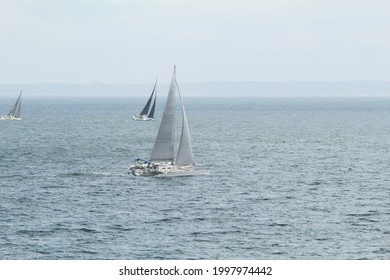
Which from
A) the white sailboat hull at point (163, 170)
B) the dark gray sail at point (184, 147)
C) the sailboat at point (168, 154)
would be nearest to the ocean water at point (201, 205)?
the white sailboat hull at point (163, 170)

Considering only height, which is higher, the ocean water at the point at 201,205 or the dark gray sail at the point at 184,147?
the dark gray sail at the point at 184,147

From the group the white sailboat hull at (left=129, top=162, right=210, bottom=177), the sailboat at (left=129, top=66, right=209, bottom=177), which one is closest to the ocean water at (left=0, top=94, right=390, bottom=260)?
the white sailboat hull at (left=129, top=162, right=210, bottom=177)

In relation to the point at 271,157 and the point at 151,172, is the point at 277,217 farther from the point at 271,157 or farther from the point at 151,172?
the point at 271,157

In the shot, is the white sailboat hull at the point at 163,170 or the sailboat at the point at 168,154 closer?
the white sailboat hull at the point at 163,170

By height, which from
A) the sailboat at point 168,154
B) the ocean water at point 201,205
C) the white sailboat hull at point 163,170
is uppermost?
the sailboat at point 168,154

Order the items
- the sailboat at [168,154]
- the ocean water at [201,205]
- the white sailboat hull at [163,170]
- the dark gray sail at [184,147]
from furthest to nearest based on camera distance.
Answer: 1. the sailboat at [168,154]
2. the white sailboat hull at [163,170]
3. the dark gray sail at [184,147]
4. the ocean water at [201,205]

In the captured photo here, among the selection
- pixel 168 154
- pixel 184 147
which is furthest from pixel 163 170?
pixel 184 147

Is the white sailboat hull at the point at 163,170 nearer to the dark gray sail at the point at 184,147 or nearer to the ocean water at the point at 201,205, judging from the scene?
the dark gray sail at the point at 184,147

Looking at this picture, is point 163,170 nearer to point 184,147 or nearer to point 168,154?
point 168,154

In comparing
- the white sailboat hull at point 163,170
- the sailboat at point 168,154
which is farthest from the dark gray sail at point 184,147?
the white sailboat hull at point 163,170

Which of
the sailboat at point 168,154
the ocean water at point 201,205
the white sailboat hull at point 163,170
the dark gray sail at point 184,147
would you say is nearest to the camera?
the ocean water at point 201,205

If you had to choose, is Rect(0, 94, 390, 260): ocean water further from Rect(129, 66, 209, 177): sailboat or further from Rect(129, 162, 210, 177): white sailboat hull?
Rect(129, 66, 209, 177): sailboat

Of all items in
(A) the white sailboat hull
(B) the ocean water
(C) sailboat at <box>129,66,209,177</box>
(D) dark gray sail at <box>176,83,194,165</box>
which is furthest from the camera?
(C) sailboat at <box>129,66,209,177</box>
